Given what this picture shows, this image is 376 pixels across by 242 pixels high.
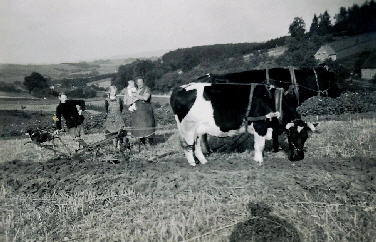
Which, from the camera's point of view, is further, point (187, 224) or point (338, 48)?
point (338, 48)

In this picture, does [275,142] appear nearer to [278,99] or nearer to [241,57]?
[278,99]

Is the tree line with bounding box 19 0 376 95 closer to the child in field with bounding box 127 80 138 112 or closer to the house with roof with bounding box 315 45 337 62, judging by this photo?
the house with roof with bounding box 315 45 337 62

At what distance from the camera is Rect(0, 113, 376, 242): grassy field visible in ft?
15.0

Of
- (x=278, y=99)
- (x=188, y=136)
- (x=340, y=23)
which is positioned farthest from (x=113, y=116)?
(x=340, y=23)

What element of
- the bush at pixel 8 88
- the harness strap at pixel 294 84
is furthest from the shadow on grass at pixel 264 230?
the bush at pixel 8 88

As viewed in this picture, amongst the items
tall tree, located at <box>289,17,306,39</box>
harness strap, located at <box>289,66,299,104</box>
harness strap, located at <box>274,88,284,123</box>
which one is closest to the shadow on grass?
harness strap, located at <box>274,88,284,123</box>

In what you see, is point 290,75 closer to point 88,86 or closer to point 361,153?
point 361,153

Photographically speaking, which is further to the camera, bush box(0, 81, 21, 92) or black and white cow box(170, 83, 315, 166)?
bush box(0, 81, 21, 92)

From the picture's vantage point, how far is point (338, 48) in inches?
1519

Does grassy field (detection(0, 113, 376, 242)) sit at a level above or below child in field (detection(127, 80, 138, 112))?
below

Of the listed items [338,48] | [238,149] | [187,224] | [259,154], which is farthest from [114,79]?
[338,48]

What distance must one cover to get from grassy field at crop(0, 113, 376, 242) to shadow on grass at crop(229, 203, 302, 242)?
0.01 m

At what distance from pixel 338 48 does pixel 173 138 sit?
34.3m

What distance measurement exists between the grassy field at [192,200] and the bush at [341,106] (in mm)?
15645
